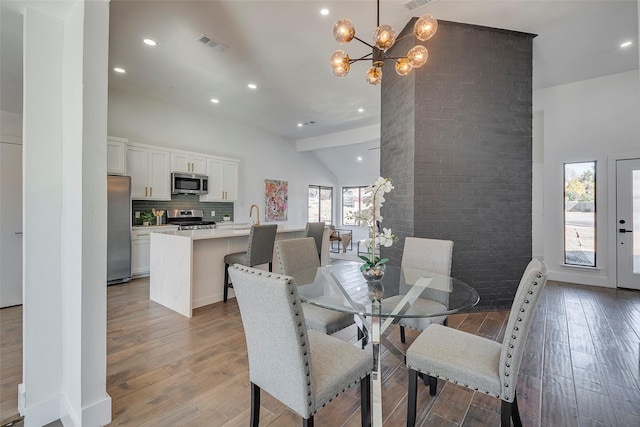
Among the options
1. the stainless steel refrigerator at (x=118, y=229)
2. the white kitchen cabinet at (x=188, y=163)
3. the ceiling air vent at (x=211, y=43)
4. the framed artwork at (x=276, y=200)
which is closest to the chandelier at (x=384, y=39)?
the ceiling air vent at (x=211, y=43)

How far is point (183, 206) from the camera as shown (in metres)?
5.86

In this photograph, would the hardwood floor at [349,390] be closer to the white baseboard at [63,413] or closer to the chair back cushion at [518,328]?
the white baseboard at [63,413]

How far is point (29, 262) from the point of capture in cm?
165

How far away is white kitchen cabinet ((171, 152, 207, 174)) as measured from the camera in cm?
541

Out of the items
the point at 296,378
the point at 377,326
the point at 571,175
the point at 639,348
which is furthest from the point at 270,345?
the point at 571,175

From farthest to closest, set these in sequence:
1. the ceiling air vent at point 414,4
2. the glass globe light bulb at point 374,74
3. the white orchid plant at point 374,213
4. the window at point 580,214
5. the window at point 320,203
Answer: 1. the window at point 320,203
2. the window at point 580,214
3. the ceiling air vent at point 414,4
4. the glass globe light bulb at point 374,74
5. the white orchid plant at point 374,213

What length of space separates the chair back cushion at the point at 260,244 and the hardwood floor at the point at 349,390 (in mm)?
708

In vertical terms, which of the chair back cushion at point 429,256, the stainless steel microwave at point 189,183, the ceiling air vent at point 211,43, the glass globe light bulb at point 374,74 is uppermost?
the ceiling air vent at point 211,43

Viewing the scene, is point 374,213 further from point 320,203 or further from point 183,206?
point 320,203

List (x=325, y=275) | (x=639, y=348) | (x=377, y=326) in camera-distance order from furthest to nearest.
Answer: (x=639, y=348) → (x=325, y=275) → (x=377, y=326)

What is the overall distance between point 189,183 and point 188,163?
0.40 meters

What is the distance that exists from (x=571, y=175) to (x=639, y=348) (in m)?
3.23

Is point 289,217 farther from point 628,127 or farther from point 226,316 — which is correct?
point 628,127

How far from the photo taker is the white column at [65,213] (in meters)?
1.55
